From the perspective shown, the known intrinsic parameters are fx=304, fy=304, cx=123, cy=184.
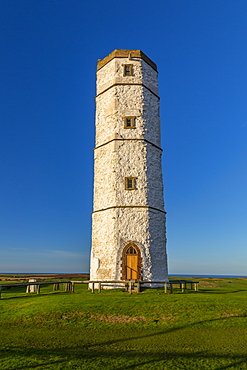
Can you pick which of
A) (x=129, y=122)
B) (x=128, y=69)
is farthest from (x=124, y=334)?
(x=128, y=69)

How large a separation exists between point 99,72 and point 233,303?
2128 centimetres

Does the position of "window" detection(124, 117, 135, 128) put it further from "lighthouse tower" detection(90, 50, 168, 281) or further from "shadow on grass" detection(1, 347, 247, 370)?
"shadow on grass" detection(1, 347, 247, 370)

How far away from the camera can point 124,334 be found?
370 inches

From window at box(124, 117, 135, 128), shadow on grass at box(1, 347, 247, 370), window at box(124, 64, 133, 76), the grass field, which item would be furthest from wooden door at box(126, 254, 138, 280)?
window at box(124, 64, 133, 76)

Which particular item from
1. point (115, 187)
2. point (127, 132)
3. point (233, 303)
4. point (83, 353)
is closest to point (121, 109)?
point (127, 132)

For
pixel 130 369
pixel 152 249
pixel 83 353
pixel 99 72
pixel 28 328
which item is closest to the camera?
pixel 130 369

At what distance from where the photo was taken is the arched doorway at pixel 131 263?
2067 cm

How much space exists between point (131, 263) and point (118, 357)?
13.8m

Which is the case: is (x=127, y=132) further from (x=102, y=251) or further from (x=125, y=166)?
(x=102, y=251)

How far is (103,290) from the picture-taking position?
65.1 ft

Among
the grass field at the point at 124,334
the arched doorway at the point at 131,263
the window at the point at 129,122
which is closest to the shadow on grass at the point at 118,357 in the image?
the grass field at the point at 124,334

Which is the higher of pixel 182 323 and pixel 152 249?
pixel 152 249

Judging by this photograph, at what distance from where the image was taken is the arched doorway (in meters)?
20.7

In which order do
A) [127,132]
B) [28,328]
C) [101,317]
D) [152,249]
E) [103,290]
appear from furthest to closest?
[127,132]
[152,249]
[103,290]
[101,317]
[28,328]
